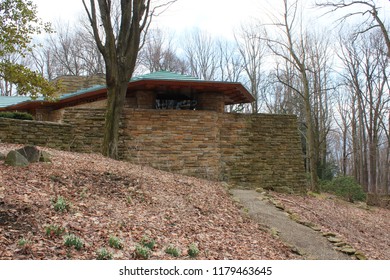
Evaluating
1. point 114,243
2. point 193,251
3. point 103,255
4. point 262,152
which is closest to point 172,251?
point 193,251

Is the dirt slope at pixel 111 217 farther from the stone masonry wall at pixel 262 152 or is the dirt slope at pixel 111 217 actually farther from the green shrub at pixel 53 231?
the stone masonry wall at pixel 262 152

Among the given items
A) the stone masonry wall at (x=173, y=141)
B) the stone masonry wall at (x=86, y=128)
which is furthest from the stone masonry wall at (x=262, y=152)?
the stone masonry wall at (x=86, y=128)

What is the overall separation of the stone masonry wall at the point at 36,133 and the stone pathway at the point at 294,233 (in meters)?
5.77

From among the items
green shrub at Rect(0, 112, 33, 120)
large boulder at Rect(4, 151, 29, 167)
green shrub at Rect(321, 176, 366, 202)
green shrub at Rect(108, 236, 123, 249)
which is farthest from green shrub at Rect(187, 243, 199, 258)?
green shrub at Rect(321, 176, 366, 202)

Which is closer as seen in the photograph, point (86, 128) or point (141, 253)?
point (141, 253)

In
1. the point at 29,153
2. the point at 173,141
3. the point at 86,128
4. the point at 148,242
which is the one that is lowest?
the point at 148,242

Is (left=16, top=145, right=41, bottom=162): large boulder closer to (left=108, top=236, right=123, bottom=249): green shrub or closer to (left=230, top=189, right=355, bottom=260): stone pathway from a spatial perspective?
(left=108, top=236, right=123, bottom=249): green shrub

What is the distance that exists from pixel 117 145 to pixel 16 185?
535 cm

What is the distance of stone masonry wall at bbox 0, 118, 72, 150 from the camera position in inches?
371

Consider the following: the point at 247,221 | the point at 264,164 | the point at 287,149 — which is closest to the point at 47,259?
the point at 247,221

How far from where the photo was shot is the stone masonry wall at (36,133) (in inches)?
371

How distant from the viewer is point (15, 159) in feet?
19.1

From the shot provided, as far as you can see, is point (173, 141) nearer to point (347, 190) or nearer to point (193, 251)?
point (193, 251)

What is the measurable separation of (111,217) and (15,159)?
8.29ft
